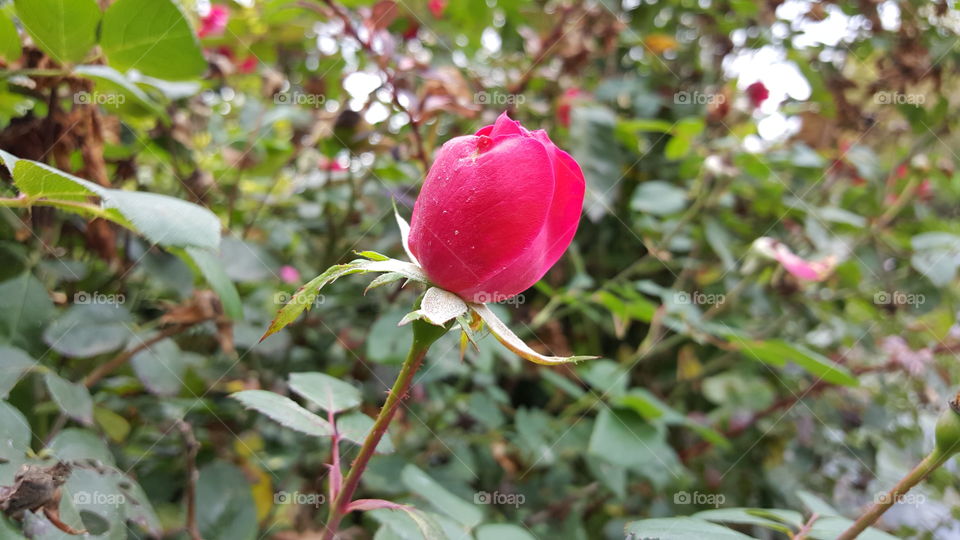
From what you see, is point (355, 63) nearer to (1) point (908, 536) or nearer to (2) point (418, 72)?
(2) point (418, 72)

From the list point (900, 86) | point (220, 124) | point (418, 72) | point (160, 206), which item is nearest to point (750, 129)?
point (900, 86)

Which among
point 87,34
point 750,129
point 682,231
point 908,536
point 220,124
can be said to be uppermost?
point 87,34
